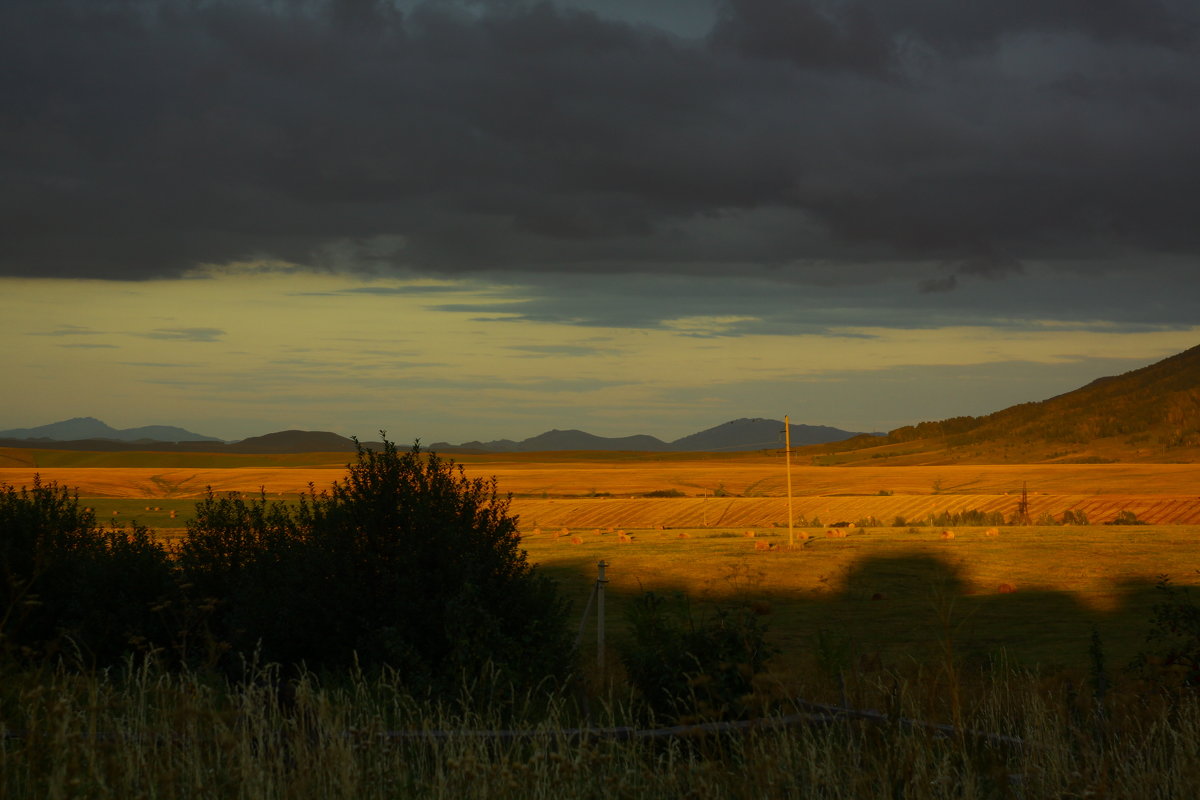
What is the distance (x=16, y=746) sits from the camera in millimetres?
7395

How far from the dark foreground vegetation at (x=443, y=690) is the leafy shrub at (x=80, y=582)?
0.18 ft

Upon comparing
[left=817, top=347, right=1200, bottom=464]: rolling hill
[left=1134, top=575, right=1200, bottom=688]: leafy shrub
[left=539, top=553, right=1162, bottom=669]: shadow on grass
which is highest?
[left=817, top=347, right=1200, bottom=464]: rolling hill

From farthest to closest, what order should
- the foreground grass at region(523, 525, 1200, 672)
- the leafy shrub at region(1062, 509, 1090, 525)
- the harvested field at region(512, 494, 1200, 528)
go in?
the harvested field at region(512, 494, 1200, 528) < the leafy shrub at region(1062, 509, 1090, 525) < the foreground grass at region(523, 525, 1200, 672)

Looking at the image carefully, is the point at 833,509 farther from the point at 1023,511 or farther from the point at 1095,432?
the point at 1095,432

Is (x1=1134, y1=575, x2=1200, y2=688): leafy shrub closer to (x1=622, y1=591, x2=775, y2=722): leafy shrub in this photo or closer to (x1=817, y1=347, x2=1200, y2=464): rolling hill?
(x1=622, y1=591, x2=775, y2=722): leafy shrub

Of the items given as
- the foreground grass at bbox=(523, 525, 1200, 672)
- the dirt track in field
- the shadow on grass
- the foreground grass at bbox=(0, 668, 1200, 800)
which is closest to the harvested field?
the dirt track in field

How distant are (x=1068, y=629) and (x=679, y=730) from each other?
20.5 metres

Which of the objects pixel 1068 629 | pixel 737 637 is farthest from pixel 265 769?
pixel 1068 629

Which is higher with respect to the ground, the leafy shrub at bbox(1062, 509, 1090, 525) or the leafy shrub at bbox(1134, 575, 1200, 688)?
the leafy shrub at bbox(1134, 575, 1200, 688)

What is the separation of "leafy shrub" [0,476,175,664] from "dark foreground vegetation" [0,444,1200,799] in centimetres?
6

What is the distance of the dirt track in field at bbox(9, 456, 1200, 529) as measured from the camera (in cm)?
7000

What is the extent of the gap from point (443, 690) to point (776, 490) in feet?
318

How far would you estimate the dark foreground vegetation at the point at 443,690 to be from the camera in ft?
21.6

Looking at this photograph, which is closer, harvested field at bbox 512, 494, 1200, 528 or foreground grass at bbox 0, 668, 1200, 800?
foreground grass at bbox 0, 668, 1200, 800
